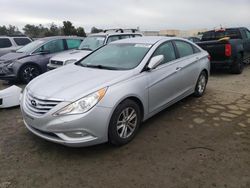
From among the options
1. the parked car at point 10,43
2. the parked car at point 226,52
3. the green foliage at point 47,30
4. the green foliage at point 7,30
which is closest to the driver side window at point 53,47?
the parked car at point 10,43

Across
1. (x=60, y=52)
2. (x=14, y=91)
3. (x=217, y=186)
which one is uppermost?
(x=60, y=52)

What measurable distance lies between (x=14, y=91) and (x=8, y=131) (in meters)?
1.52

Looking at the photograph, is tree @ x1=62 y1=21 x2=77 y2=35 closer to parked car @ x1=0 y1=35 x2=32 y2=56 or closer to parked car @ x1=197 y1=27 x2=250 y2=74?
parked car @ x1=0 y1=35 x2=32 y2=56

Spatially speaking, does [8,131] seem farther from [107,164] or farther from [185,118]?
[185,118]

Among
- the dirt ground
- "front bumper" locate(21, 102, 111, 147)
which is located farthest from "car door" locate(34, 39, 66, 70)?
"front bumper" locate(21, 102, 111, 147)

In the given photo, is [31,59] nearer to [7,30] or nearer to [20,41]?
[20,41]

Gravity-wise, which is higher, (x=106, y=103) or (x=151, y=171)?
(x=106, y=103)

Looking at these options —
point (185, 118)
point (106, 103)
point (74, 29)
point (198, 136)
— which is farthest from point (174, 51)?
point (74, 29)

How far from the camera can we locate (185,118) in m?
4.89

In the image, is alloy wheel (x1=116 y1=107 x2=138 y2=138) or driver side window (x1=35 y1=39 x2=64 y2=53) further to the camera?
driver side window (x1=35 y1=39 x2=64 y2=53)

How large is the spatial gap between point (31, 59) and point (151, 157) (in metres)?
6.77

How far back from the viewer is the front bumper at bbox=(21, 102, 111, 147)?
10.8 feet

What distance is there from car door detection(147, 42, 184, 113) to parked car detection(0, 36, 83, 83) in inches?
220

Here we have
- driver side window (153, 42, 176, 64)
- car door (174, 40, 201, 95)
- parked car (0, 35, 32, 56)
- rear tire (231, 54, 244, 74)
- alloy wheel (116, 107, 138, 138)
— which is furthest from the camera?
parked car (0, 35, 32, 56)
